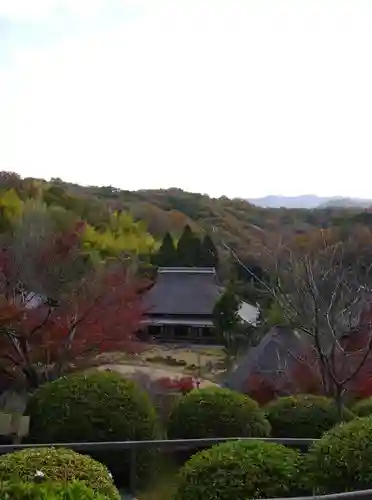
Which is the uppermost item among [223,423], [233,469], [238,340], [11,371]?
[233,469]

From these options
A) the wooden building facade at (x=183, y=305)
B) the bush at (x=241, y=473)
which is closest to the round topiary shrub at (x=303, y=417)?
the bush at (x=241, y=473)

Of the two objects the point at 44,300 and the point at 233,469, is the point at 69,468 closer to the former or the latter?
the point at 233,469

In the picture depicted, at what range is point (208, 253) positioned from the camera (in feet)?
103

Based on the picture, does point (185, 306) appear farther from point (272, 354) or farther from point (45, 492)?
point (45, 492)

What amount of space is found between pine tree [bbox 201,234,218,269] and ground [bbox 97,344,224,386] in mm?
7609

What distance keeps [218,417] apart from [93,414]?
1198 mm

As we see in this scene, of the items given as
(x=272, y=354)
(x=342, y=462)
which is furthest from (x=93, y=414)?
(x=272, y=354)

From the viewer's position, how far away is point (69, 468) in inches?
128

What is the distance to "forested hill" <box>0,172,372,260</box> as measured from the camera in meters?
35.6

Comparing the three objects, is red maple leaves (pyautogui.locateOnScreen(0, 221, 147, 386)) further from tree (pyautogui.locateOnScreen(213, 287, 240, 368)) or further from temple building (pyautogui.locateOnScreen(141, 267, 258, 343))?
temple building (pyautogui.locateOnScreen(141, 267, 258, 343))

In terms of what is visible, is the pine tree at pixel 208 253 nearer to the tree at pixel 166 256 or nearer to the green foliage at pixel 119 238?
the tree at pixel 166 256

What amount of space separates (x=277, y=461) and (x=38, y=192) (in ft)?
105

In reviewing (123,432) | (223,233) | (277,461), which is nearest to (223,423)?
(123,432)

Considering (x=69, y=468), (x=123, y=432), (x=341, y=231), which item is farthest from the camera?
(x=341, y=231)
